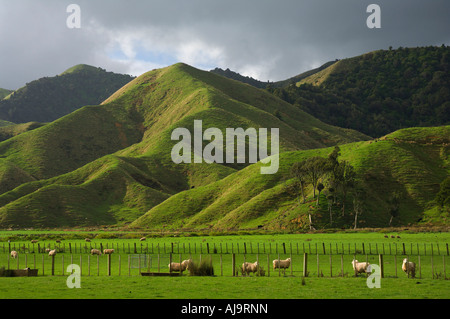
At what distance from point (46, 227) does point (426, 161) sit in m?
115

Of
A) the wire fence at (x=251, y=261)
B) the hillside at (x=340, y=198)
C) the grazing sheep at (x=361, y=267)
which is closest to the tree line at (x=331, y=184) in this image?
the hillside at (x=340, y=198)

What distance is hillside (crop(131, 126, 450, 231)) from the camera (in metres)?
115

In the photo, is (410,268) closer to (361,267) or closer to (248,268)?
(361,267)

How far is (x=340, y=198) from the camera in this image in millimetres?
120125

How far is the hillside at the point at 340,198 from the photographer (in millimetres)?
114819

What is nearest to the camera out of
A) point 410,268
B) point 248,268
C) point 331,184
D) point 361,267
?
point 410,268

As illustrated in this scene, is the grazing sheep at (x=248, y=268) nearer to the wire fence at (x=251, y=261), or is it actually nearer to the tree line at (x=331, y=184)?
the wire fence at (x=251, y=261)

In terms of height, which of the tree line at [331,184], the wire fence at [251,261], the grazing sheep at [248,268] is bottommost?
the wire fence at [251,261]

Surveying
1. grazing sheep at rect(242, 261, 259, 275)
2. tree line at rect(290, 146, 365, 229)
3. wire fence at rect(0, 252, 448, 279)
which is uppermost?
tree line at rect(290, 146, 365, 229)

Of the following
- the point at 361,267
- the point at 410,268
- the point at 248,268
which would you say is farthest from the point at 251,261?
the point at 410,268

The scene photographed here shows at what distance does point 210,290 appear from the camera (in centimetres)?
3519

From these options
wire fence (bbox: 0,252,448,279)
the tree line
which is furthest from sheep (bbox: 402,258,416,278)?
the tree line

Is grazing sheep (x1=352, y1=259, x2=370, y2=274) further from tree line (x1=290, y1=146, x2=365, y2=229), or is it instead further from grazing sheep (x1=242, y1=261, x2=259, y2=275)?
tree line (x1=290, y1=146, x2=365, y2=229)
